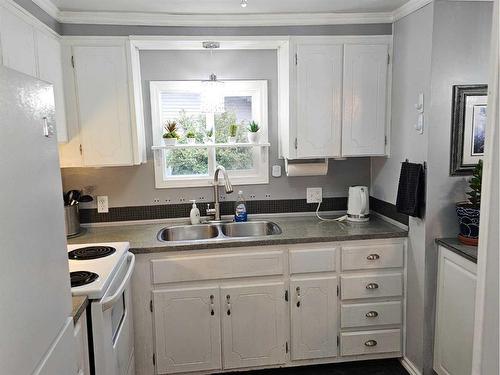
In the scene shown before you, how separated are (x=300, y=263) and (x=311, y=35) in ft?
5.03

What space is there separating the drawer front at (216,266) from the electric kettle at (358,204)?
73cm

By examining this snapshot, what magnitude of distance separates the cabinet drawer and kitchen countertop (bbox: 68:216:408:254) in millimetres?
269

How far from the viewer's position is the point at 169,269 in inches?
91.7

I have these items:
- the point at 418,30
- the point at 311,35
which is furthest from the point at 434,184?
the point at 311,35

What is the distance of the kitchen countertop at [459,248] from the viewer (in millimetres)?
1969

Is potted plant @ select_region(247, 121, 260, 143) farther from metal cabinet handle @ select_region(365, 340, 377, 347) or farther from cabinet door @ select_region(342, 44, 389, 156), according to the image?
metal cabinet handle @ select_region(365, 340, 377, 347)

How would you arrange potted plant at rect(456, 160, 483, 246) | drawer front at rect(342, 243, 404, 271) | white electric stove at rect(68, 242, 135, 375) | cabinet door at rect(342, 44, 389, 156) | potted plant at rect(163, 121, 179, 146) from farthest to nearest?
1. potted plant at rect(163, 121, 179, 146)
2. cabinet door at rect(342, 44, 389, 156)
3. drawer front at rect(342, 243, 404, 271)
4. potted plant at rect(456, 160, 483, 246)
5. white electric stove at rect(68, 242, 135, 375)

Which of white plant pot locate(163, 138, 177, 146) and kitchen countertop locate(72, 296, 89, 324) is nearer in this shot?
kitchen countertop locate(72, 296, 89, 324)

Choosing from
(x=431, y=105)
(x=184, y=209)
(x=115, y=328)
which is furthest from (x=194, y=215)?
(x=431, y=105)

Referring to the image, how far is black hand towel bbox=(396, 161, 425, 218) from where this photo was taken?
2248mm

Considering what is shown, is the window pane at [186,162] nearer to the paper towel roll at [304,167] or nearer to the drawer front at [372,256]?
the paper towel roll at [304,167]

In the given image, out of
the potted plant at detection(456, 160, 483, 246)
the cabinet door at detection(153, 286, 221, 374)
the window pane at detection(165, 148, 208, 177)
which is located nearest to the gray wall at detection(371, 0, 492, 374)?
the potted plant at detection(456, 160, 483, 246)

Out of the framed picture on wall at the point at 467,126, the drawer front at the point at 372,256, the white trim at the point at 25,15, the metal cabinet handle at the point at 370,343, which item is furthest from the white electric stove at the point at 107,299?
the framed picture on wall at the point at 467,126

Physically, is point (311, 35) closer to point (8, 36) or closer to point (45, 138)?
point (8, 36)
